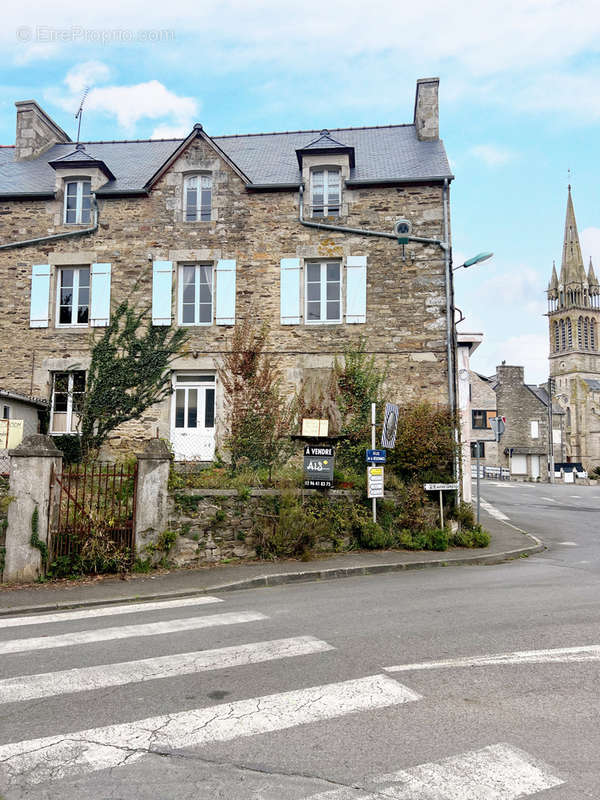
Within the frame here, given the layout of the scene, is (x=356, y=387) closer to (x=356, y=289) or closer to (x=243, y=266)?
(x=356, y=289)

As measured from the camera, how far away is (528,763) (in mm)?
3404

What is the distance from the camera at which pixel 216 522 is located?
10984 millimetres

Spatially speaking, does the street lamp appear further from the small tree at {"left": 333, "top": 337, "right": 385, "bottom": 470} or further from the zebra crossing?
the zebra crossing

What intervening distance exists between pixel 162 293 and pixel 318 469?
7.86 meters

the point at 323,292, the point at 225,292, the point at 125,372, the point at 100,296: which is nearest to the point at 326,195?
the point at 323,292

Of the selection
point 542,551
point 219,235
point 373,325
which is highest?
point 219,235

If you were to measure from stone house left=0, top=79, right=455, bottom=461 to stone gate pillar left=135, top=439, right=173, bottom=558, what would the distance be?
20.4 feet

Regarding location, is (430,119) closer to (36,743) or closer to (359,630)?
(359,630)

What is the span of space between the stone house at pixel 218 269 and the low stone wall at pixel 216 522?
563 cm

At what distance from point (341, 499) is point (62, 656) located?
7.26m

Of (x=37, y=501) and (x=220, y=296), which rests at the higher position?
(x=220, y=296)

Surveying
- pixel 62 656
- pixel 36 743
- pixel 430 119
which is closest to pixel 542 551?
pixel 62 656

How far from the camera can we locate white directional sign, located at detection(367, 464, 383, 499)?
12062 mm

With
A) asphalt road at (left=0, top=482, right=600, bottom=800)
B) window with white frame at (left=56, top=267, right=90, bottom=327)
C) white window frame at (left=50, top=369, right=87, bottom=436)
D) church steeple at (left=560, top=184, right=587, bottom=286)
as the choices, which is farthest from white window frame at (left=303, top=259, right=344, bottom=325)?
church steeple at (left=560, top=184, right=587, bottom=286)
